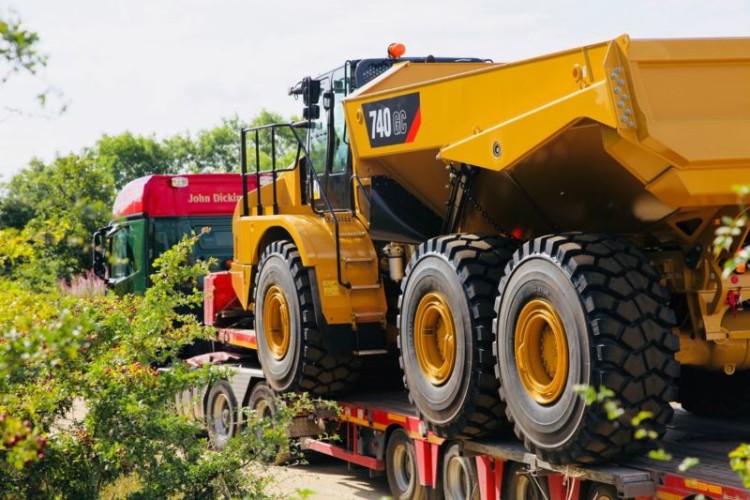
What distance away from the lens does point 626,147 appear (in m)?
6.37

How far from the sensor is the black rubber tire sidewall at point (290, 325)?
10336 millimetres

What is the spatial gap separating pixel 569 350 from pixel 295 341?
409 centimetres

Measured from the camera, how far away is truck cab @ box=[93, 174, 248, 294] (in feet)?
53.7

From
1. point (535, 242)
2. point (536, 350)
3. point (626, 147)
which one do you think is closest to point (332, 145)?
point (535, 242)

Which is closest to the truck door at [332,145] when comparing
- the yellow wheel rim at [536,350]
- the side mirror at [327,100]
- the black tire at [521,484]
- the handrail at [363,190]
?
the side mirror at [327,100]

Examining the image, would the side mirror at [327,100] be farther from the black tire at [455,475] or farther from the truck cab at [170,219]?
the truck cab at [170,219]

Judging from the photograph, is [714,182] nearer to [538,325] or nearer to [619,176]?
[619,176]

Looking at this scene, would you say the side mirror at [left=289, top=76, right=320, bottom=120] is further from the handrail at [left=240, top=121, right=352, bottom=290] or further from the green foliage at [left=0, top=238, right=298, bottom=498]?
the green foliage at [left=0, top=238, right=298, bottom=498]

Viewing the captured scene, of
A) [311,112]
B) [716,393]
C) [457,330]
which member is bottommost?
[716,393]

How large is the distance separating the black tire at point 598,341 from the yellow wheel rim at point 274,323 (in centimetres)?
416

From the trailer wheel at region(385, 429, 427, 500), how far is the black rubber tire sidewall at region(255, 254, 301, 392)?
3.70 feet

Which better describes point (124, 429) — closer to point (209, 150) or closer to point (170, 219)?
point (170, 219)

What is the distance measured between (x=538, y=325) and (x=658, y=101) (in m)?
1.53

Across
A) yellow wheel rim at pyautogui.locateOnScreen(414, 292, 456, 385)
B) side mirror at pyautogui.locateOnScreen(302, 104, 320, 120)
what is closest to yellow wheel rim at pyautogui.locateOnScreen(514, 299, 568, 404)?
yellow wheel rim at pyautogui.locateOnScreen(414, 292, 456, 385)
